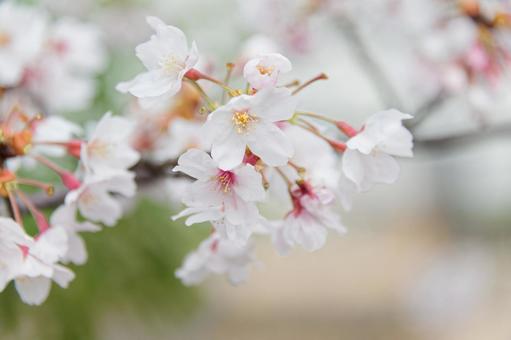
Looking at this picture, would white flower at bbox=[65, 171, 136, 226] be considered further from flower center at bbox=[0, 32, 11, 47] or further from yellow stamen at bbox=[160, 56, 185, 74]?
flower center at bbox=[0, 32, 11, 47]

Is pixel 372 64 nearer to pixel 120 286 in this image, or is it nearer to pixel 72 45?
pixel 72 45

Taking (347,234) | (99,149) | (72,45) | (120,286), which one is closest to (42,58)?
(72,45)

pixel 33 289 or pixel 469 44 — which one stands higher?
pixel 469 44

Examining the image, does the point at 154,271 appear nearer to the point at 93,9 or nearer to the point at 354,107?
the point at 93,9

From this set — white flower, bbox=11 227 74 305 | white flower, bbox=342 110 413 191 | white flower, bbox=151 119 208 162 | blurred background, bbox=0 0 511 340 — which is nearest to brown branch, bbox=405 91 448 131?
blurred background, bbox=0 0 511 340

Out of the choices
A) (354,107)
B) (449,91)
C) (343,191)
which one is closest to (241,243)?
(343,191)

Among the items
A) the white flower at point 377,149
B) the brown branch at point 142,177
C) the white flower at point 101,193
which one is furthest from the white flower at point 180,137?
the white flower at point 377,149
